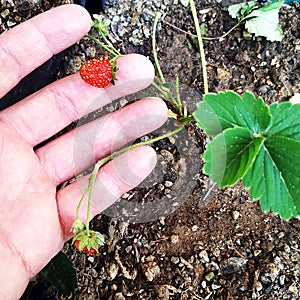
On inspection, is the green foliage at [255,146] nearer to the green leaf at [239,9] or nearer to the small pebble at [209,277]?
the small pebble at [209,277]

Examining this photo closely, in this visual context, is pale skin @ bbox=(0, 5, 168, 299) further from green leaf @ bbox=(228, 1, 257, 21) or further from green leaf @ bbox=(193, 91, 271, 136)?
green leaf @ bbox=(228, 1, 257, 21)

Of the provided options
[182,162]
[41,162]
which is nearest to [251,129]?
[182,162]

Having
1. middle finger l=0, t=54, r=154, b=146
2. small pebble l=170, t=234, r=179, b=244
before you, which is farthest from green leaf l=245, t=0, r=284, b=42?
small pebble l=170, t=234, r=179, b=244

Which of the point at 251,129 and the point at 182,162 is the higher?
the point at 251,129

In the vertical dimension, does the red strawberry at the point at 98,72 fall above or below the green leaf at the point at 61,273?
above

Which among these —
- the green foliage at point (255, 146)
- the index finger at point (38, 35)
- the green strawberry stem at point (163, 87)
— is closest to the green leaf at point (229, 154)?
the green foliage at point (255, 146)

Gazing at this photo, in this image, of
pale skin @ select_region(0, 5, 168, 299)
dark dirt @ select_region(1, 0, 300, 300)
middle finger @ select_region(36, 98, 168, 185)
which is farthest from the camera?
dark dirt @ select_region(1, 0, 300, 300)

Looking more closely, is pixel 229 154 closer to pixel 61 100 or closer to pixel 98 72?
pixel 98 72

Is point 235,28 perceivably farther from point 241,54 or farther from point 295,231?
point 295,231
